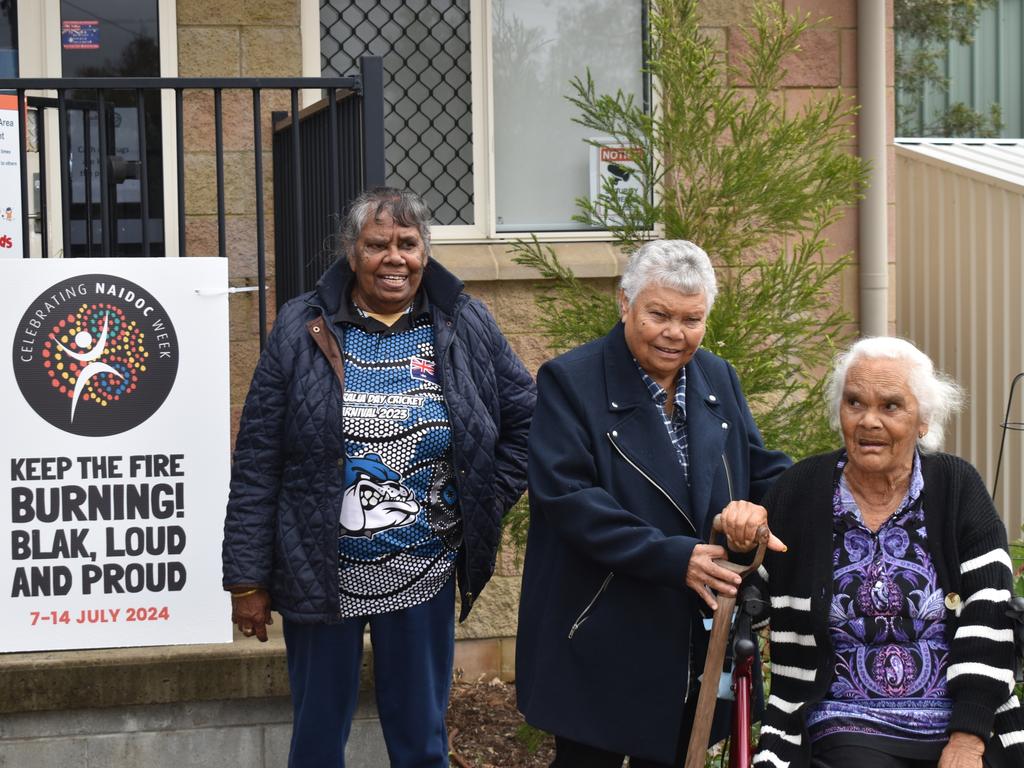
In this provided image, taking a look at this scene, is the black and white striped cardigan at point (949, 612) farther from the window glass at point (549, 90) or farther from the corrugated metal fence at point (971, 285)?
the corrugated metal fence at point (971, 285)

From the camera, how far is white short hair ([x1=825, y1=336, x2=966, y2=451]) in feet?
10.9

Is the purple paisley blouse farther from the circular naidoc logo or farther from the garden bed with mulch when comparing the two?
the circular naidoc logo

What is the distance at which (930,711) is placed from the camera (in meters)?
3.22

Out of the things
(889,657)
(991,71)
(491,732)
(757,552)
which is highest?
(991,71)

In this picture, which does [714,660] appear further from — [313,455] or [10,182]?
[10,182]

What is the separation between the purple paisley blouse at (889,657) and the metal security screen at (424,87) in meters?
3.71

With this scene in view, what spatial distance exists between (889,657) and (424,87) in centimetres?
406

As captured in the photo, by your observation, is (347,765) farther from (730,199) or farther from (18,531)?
(730,199)

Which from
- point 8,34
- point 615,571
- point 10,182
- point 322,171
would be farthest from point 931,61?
point 615,571

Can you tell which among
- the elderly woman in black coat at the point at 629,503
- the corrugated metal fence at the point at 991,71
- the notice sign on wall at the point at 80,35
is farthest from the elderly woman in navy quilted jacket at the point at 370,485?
the corrugated metal fence at the point at 991,71

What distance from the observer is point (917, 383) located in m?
3.31

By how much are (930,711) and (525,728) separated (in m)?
2.15

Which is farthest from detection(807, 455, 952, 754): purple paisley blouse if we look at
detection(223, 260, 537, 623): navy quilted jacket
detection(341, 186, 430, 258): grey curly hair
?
detection(341, 186, 430, 258): grey curly hair

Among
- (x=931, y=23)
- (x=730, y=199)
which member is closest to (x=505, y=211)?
(x=730, y=199)
